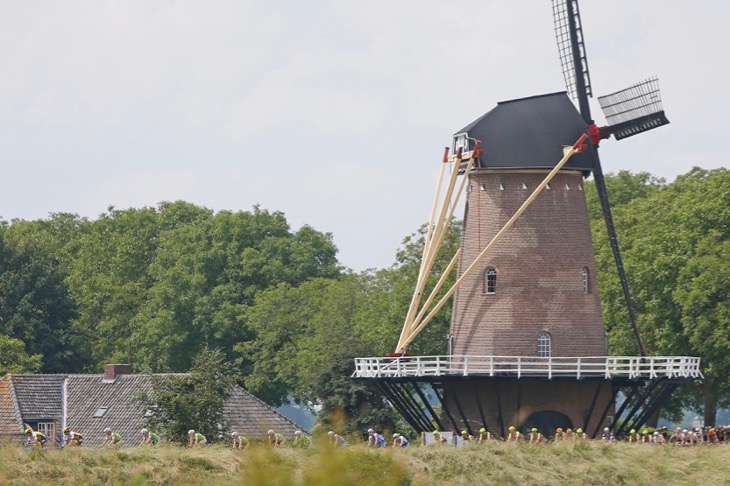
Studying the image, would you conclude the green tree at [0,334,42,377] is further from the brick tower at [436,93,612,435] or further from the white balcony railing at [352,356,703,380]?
the brick tower at [436,93,612,435]

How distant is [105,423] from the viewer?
55.5m

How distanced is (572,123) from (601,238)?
48.7 ft

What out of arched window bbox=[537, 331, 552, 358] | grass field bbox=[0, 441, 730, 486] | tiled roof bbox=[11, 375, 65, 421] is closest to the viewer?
grass field bbox=[0, 441, 730, 486]

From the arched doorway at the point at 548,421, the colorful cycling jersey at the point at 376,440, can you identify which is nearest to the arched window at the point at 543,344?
the arched doorway at the point at 548,421

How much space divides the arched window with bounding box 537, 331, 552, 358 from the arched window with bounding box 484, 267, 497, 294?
2.15 meters

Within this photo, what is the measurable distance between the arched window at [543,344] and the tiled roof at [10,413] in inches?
809

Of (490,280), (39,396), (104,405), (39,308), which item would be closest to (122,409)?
(104,405)

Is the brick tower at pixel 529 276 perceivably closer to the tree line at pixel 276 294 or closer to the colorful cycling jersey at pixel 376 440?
the tree line at pixel 276 294

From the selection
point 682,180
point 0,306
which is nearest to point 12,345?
point 0,306

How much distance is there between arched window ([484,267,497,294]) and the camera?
45750mm

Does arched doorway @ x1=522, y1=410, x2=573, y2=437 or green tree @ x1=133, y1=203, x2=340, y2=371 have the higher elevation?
green tree @ x1=133, y1=203, x2=340, y2=371

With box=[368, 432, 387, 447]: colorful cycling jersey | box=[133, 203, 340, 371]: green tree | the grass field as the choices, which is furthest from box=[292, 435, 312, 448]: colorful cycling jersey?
box=[133, 203, 340, 371]: green tree

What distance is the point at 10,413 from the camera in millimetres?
54719

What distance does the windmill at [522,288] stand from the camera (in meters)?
44.8
